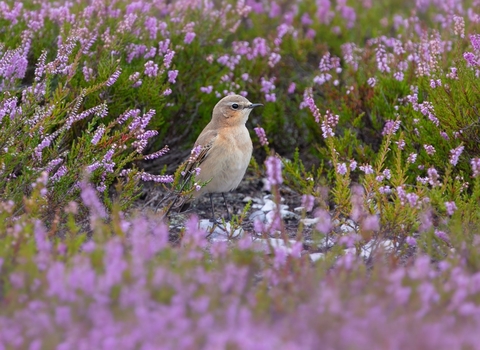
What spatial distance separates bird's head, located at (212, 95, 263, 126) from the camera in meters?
6.36

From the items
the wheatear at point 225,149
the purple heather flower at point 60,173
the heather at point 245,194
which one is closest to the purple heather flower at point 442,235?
the heather at point 245,194

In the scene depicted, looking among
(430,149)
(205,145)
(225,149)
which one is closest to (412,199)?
(430,149)

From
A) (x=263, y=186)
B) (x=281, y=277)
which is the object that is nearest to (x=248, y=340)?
(x=281, y=277)

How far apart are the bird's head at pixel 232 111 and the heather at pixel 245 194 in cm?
17

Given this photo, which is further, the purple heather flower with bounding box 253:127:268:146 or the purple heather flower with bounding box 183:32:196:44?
the purple heather flower with bounding box 183:32:196:44

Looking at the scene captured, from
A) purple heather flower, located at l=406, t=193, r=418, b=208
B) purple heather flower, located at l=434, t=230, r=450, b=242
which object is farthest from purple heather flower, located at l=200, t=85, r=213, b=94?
purple heather flower, located at l=434, t=230, r=450, b=242

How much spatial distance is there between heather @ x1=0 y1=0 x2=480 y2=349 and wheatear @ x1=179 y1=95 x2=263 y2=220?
0.53 feet

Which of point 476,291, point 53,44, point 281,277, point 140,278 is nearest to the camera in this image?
point 140,278

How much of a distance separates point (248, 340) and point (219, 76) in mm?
4772

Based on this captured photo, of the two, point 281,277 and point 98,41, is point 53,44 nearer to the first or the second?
point 98,41

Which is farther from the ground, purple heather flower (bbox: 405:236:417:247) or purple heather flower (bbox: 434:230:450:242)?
purple heather flower (bbox: 434:230:450:242)

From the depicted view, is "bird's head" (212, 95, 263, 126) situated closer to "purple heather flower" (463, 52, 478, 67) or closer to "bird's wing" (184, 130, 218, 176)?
"bird's wing" (184, 130, 218, 176)

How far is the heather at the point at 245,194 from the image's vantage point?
9.78 ft

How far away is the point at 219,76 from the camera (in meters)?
7.15
